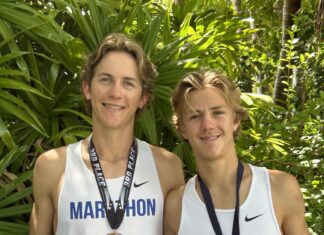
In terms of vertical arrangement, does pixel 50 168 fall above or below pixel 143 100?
below

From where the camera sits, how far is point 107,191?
2705 millimetres

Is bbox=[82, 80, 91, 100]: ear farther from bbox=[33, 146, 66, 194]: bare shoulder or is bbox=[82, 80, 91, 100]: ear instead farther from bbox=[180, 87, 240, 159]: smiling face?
bbox=[180, 87, 240, 159]: smiling face

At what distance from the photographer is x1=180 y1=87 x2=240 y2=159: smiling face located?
2.54m

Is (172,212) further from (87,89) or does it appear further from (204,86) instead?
(87,89)

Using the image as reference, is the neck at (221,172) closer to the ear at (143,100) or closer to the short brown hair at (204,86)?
the short brown hair at (204,86)

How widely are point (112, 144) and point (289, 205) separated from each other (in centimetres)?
89

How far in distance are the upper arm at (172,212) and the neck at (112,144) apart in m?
0.31

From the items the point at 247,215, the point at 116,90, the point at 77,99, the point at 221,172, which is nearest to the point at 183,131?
the point at 221,172

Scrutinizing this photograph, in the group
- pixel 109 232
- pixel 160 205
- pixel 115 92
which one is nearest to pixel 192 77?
pixel 115 92

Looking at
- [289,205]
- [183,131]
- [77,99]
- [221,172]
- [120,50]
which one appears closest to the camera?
[289,205]

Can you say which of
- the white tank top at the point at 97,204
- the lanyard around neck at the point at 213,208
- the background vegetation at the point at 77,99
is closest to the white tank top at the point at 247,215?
the lanyard around neck at the point at 213,208

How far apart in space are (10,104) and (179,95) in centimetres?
119

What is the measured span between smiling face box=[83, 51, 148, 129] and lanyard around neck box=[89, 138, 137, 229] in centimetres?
15

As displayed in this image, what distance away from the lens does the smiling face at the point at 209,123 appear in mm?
2535
